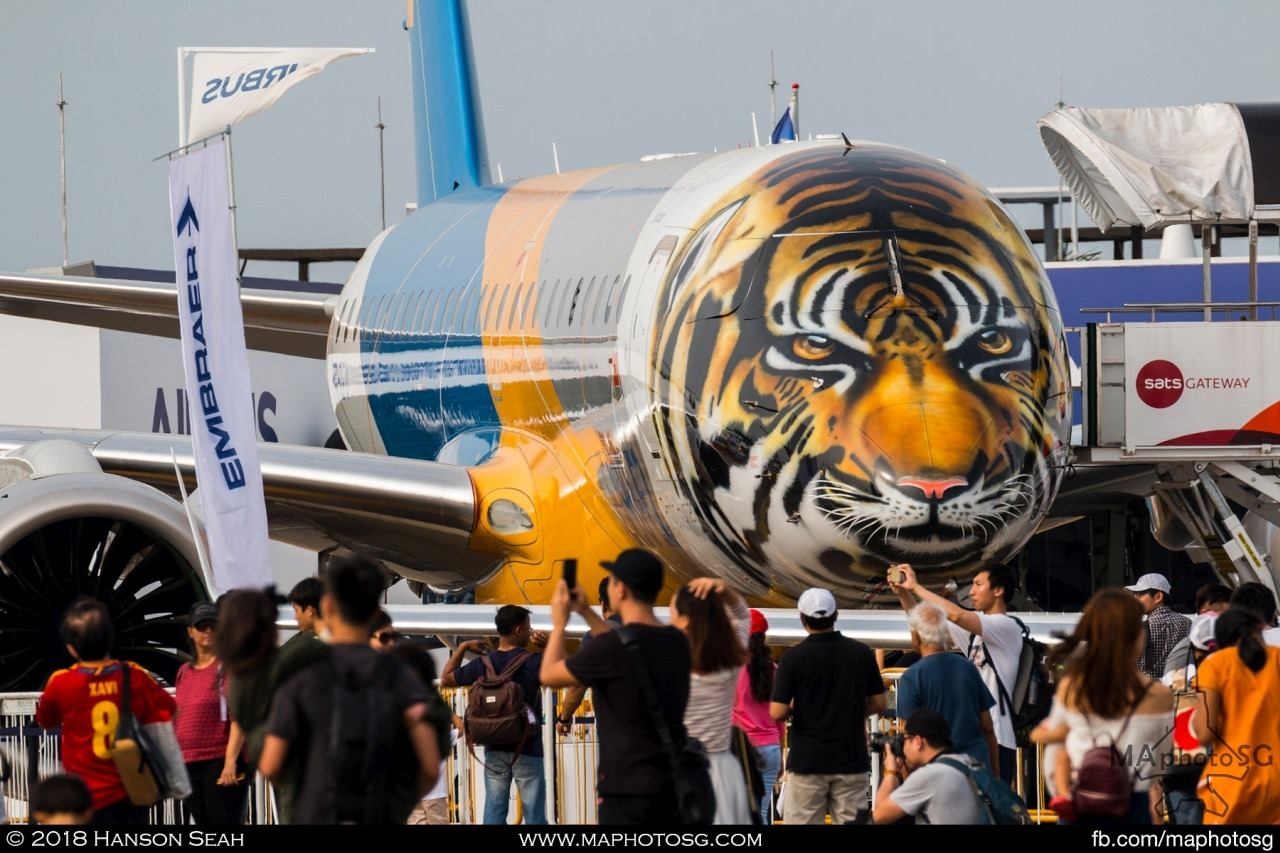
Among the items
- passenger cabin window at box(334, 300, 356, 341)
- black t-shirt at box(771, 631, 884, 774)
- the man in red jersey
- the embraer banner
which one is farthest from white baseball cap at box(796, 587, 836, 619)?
passenger cabin window at box(334, 300, 356, 341)

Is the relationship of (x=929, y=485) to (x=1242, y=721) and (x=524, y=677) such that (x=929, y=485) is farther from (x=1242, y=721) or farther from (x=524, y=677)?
(x=1242, y=721)

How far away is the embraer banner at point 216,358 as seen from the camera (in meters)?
11.5

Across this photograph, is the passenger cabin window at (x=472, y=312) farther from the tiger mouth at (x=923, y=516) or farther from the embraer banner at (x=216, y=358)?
the tiger mouth at (x=923, y=516)

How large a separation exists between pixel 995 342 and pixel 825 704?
12.0 ft

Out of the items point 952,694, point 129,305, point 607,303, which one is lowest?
point 952,694

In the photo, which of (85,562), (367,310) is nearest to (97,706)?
(85,562)

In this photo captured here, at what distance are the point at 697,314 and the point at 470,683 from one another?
2.93 meters

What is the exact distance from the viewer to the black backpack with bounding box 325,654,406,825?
17.9ft

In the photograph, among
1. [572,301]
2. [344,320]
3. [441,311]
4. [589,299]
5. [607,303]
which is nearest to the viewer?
[607,303]

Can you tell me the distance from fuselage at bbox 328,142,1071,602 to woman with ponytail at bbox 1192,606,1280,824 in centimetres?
274

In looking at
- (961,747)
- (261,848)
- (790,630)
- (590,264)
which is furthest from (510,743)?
(590,264)

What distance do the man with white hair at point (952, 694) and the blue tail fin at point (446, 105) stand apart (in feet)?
43.1

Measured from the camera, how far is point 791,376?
35.8 feet

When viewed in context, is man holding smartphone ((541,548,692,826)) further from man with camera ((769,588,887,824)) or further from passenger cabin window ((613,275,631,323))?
passenger cabin window ((613,275,631,323))
